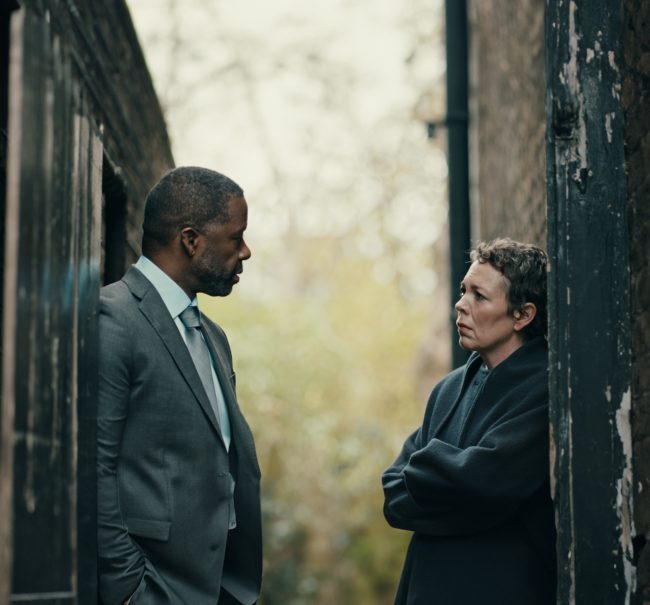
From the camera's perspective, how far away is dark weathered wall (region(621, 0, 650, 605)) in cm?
341

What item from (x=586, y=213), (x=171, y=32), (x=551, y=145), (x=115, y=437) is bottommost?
(x=115, y=437)

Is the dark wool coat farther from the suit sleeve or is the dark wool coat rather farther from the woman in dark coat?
the suit sleeve

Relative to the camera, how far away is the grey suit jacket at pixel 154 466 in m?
3.16

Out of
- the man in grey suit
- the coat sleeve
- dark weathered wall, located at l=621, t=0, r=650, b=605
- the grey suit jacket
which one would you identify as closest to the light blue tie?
the man in grey suit

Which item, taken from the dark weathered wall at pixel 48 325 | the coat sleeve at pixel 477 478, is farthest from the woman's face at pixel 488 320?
the dark weathered wall at pixel 48 325

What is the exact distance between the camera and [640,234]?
3535 mm

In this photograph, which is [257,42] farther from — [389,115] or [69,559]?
[69,559]

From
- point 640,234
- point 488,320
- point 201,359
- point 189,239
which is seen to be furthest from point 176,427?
point 640,234

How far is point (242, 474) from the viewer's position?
3590 millimetres

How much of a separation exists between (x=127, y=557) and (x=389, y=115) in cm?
2006

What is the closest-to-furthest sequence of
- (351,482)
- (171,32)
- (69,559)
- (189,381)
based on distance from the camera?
(69,559), (189,381), (351,482), (171,32)

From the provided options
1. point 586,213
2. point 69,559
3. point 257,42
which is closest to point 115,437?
point 69,559

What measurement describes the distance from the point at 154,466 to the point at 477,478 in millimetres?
990

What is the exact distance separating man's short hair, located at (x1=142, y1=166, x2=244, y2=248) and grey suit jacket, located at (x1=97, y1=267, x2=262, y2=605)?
0.73 feet
